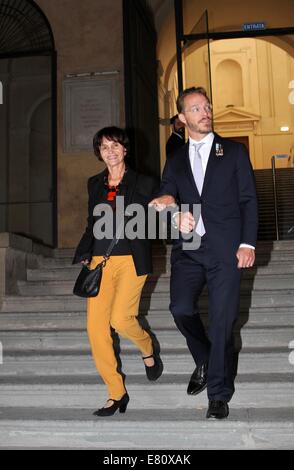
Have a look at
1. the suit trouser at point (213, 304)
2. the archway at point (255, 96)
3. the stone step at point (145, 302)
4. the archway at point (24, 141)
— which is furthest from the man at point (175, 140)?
the archway at point (255, 96)

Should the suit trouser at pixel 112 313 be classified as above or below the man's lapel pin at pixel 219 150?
below

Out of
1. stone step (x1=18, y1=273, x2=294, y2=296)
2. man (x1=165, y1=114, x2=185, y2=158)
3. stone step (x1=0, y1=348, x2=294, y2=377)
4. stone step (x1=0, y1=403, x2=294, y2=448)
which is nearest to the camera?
stone step (x1=0, y1=403, x2=294, y2=448)

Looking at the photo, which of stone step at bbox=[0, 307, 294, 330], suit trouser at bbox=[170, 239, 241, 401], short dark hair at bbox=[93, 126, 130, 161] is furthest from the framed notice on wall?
suit trouser at bbox=[170, 239, 241, 401]

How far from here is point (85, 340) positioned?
14.7ft

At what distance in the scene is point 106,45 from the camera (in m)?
8.43

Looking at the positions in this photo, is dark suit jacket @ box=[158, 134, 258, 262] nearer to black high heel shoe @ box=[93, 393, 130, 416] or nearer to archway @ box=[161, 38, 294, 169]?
black high heel shoe @ box=[93, 393, 130, 416]

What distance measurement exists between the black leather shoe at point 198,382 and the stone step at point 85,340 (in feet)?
2.82

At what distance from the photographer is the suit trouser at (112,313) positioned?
10.7ft

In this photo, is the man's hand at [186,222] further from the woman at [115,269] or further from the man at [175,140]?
the man at [175,140]

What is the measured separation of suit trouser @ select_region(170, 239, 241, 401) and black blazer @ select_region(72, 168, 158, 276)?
0.22m

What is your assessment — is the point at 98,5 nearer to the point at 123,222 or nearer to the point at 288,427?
the point at 123,222

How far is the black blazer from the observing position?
3365mm

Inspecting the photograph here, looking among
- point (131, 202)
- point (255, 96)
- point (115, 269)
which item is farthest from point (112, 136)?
point (255, 96)

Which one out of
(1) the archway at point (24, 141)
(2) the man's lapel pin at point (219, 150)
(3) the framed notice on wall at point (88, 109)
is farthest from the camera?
(1) the archway at point (24, 141)
